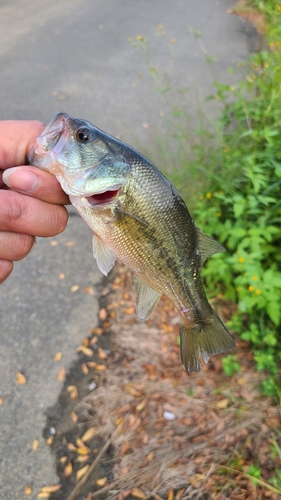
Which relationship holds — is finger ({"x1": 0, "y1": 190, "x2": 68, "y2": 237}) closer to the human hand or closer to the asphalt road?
the human hand

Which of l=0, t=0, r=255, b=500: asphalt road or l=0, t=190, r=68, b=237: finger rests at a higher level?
l=0, t=190, r=68, b=237: finger

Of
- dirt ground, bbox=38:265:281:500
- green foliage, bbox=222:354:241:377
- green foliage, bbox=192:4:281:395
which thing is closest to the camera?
dirt ground, bbox=38:265:281:500

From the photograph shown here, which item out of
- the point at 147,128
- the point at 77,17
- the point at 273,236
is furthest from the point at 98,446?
the point at 77,17

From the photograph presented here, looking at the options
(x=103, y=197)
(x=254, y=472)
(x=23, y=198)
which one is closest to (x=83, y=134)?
(x=103, y=197)

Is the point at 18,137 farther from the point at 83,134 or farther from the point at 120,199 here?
the point at 120,199

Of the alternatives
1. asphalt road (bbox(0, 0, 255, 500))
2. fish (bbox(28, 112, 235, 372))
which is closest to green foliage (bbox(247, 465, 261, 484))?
asphalt road (bbox(0, 0, 255, 500))

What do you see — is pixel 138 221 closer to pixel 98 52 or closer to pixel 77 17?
pixel 98 52
